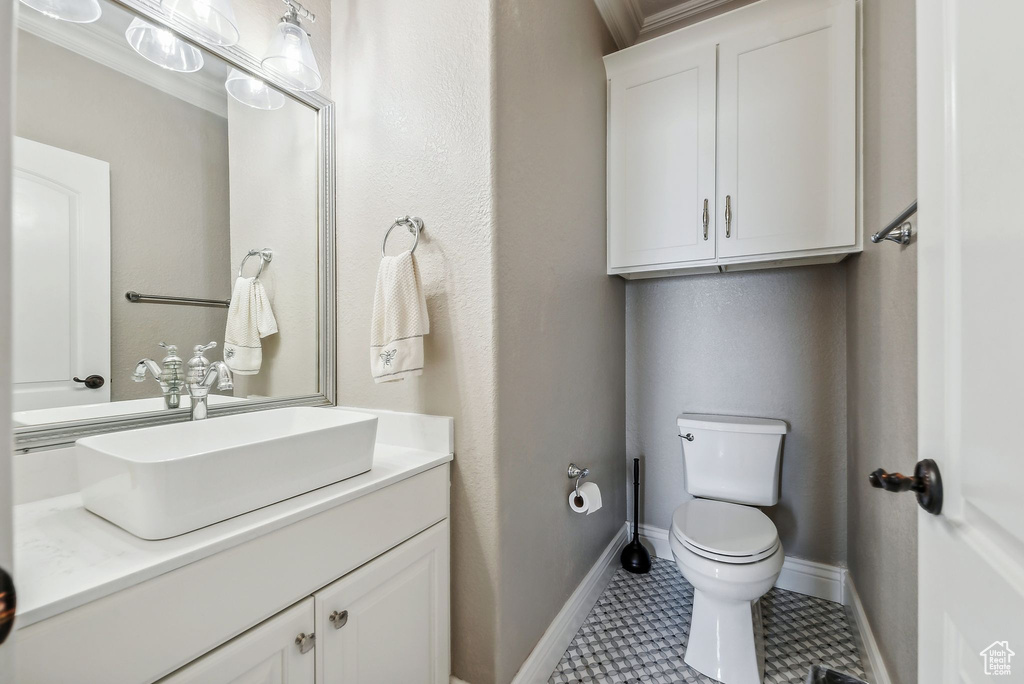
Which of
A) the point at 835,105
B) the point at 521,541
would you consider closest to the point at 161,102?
the point at 521,541

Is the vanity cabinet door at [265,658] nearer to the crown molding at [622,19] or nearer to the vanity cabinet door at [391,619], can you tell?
the vanity cabinet door at [391,619]

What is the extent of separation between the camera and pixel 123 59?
1.07 metres

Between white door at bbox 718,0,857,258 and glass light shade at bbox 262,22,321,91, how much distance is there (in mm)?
1486

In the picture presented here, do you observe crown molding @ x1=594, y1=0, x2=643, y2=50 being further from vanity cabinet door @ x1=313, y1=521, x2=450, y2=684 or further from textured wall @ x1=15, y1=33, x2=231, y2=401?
vanity cabinet door @ x1=313, y1=521, x2=450, y2=684

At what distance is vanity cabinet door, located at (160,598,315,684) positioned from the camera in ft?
2.38

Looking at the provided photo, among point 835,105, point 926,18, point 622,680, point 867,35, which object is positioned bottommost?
point 622,680

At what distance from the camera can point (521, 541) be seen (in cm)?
134

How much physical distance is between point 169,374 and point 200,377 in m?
0.07

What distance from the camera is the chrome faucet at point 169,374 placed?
110 cm

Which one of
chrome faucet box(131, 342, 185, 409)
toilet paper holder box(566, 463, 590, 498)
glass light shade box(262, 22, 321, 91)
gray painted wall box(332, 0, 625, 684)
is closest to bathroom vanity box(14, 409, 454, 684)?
gray painted wall box(332, 0, 625, 684)

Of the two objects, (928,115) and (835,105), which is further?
(835,105)

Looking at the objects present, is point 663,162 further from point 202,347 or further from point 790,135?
point 202,347

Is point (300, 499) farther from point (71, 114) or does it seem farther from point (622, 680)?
point (622, 680)

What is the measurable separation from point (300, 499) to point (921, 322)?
113cm
